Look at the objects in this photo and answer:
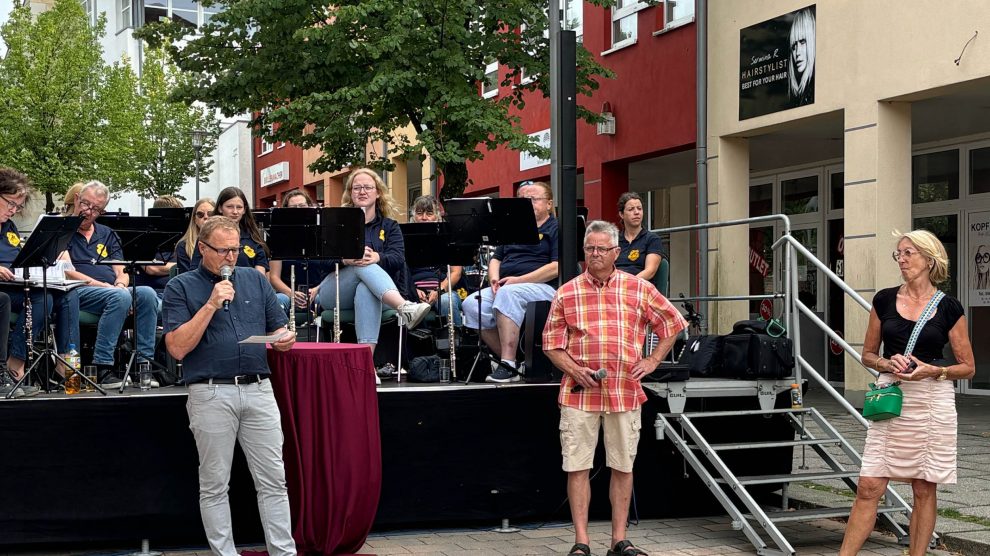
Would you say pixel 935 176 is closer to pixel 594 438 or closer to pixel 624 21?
pixel 624 21

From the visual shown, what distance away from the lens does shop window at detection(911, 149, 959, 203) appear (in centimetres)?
1561

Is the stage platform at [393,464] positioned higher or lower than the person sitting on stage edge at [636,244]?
lower

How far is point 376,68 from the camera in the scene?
1591 centimetres

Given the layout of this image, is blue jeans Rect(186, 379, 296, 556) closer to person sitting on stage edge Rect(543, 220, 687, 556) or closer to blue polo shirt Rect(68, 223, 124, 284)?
person sitting on stage edge Rect(543, 220, 687, 556)

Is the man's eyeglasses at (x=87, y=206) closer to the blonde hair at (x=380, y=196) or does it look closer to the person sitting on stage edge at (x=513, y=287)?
the blonde hair at (x=380, y=196)

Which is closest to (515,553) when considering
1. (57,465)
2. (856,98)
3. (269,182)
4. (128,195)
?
(57,465)

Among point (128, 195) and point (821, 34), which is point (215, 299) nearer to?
point (821, 34)

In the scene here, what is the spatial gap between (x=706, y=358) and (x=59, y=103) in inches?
970

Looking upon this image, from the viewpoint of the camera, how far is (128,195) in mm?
46781

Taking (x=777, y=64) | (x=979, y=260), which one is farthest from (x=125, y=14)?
(x=979, y=260)

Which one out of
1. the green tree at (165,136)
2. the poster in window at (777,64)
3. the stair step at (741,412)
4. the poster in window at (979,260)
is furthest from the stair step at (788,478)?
the green tree at (165,136)

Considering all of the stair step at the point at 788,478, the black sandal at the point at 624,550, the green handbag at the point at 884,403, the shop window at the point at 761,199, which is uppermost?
the shop window at the point at 761,199

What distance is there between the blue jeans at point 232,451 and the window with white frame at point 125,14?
42968 mm

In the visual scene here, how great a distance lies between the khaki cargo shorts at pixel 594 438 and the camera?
23.9 feet
